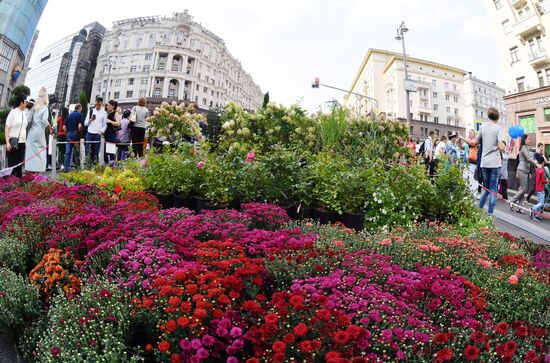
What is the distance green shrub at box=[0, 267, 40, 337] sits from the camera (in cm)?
213

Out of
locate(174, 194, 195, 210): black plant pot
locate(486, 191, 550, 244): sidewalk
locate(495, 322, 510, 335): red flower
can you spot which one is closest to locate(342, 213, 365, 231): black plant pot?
locate(174, 194, 195, 210): black plant pot

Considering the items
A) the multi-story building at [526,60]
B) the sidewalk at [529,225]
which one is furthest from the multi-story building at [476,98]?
the sidewalk at [529,225]

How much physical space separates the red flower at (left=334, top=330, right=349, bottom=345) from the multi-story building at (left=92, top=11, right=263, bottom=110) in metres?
79.7

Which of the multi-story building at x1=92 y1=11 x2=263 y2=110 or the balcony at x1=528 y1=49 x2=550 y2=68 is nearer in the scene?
the balcony at x1=528 y1=49 x2=550 y2=68

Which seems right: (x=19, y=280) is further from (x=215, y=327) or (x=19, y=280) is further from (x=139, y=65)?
(x=139, y=65)

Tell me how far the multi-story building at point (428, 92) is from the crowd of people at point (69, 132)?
73587mm

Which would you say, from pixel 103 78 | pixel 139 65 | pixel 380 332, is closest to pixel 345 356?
pixel 380 332

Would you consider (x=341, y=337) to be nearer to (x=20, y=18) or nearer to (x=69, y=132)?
(x=69, y=132)

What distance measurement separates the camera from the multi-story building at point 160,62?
78.7m

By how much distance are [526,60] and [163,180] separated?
35.8m

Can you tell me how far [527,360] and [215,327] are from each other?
1426 millimetres

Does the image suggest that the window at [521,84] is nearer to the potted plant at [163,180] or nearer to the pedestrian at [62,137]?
the pedestrian at [62,137]

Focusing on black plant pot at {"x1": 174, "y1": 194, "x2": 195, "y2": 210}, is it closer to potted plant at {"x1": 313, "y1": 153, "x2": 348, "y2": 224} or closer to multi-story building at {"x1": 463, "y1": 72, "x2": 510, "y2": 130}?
potted plant at {"x1": 313, "y1": 153, "x2": 348, "y2": 224}

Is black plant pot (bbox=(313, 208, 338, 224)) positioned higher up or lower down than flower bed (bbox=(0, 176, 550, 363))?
higher up
